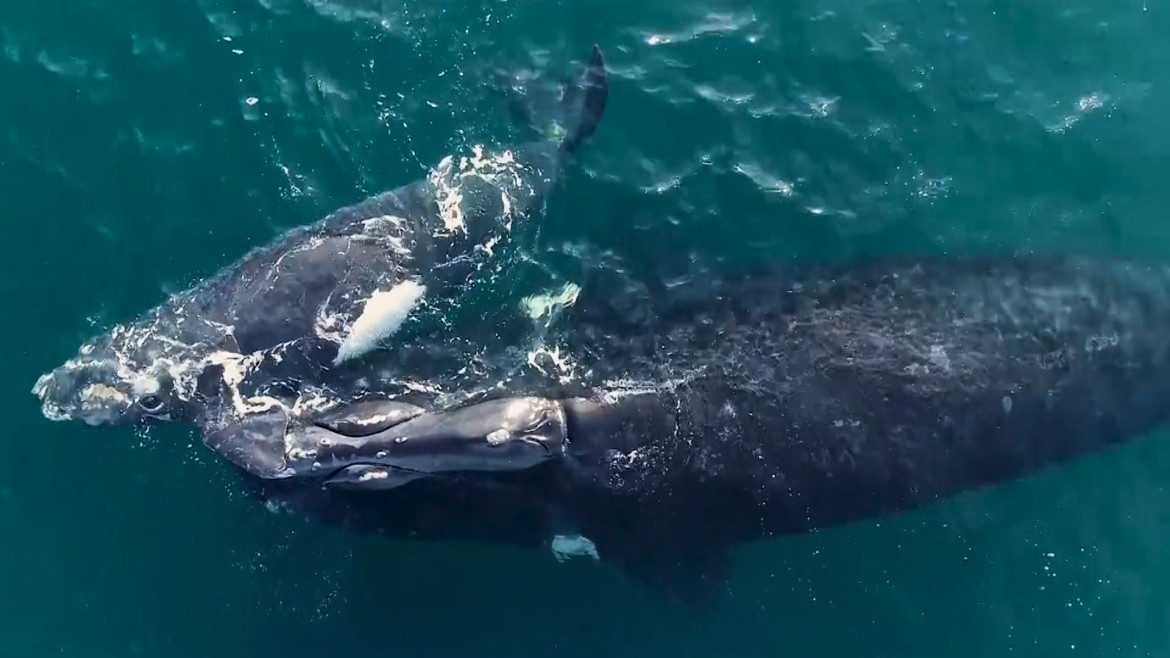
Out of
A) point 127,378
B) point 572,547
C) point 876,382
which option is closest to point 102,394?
point 127,378

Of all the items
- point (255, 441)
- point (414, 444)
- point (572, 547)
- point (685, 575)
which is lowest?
point (685, 575)

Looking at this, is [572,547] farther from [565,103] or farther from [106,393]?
[106,393]

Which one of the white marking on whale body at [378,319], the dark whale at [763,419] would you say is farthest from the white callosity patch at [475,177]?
the dark whale at [763,419]

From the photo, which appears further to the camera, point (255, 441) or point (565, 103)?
point (565, 103)

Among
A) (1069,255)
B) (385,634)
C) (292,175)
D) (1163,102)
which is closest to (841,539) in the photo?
(1069,255)

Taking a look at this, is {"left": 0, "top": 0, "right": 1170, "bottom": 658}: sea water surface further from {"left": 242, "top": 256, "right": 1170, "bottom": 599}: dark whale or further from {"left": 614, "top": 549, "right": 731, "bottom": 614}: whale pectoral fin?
{"left": 242, "top": 256, "right": 1170, "bottom": 599}: dark whale

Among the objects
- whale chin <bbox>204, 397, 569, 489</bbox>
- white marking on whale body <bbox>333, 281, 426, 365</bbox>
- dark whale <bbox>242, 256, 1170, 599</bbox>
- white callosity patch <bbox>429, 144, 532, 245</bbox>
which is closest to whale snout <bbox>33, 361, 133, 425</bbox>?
dark whale <bbox>242, 256, 1170, 599</bbox>

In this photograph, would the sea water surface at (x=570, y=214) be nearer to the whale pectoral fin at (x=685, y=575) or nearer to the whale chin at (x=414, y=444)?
the whale pectoral fin at (x=685, y=575)
